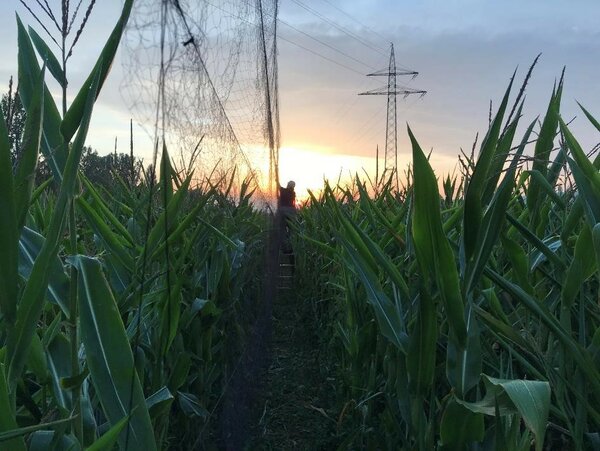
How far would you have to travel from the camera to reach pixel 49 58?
32.7 inches

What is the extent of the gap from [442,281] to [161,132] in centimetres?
46

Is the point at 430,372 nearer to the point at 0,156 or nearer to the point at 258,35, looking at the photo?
the point at 0,156

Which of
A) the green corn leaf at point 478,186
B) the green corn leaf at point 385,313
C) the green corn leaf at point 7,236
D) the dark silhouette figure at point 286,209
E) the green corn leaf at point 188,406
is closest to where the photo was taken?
the green corn leaf at point 7,236

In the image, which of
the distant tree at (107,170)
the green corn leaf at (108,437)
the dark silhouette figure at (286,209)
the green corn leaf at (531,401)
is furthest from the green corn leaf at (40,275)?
the dark silhouette figure at (286,209)

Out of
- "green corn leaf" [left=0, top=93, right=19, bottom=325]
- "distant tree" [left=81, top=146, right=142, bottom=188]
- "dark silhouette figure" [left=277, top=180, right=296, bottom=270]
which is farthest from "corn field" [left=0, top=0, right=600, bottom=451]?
"dark silhouette figure" [left=277, top=180, right=296, bottom=270]

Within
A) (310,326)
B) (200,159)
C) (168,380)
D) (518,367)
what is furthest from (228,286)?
(310,326)

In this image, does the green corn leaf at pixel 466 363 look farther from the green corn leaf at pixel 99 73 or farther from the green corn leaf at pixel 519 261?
the green corn leaf at pixel 99 73

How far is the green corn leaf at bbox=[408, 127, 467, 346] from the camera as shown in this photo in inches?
35.6

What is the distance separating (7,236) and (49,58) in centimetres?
31

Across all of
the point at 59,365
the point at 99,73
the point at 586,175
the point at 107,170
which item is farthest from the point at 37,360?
the point at 107,170

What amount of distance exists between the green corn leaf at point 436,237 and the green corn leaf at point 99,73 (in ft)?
1.42

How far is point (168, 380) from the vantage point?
1446 mm

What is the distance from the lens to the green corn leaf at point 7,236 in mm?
621

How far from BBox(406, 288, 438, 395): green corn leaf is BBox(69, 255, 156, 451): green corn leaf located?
508 millimetres
